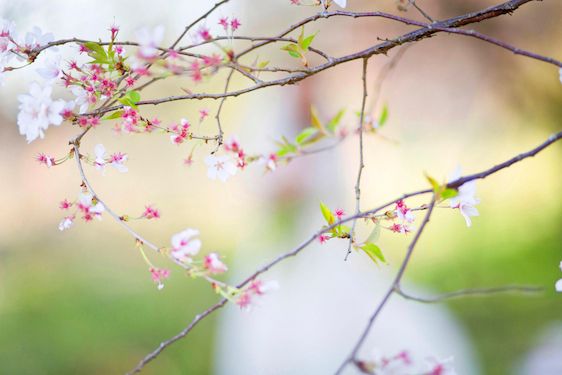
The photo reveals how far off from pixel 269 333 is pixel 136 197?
5.14 ft

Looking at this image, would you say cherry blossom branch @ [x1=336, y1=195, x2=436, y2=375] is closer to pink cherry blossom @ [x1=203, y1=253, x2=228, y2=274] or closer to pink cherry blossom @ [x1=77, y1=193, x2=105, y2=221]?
Answer: pink cherry blossom @ [x1=203, y1=253, x2=228, y2=274]

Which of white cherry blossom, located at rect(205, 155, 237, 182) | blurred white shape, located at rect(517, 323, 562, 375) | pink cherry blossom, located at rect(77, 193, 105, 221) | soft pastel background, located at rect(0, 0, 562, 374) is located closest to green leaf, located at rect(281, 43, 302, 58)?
white cherry blossom, located at rect(205, 155, 237, 182)

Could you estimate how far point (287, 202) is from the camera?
85.3 inches

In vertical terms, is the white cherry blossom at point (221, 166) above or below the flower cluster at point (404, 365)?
above

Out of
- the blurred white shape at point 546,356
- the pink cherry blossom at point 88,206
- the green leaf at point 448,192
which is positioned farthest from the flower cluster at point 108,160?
the blurred white shape at point 546,356

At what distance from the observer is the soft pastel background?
1.80m

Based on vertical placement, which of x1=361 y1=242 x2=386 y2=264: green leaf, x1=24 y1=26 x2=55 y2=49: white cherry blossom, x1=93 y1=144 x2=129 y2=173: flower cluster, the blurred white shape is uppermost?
the blurred white shape

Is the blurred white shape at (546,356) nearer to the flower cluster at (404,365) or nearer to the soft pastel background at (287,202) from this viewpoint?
the soft pastel background at (287,202)

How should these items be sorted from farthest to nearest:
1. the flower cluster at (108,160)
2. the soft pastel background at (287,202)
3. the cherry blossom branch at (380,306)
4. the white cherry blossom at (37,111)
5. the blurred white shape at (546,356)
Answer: the blurred white shape at (546,356) < the soft pastel background at (287,202) < the flower cluster at (108,160) < the white cherry blossom at (37,111) < the cherry blossom branch at (380,306)

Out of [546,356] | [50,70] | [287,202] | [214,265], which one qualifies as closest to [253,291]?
[214,265]

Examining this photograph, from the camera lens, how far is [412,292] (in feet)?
7.26

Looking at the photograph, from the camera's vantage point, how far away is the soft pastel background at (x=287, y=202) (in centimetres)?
180

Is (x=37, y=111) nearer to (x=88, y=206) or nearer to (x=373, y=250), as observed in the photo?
(x=88, y=206)

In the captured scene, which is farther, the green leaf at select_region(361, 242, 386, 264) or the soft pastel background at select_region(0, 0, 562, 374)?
the soft pastel background at select_region(0, 0, 562, 374)
